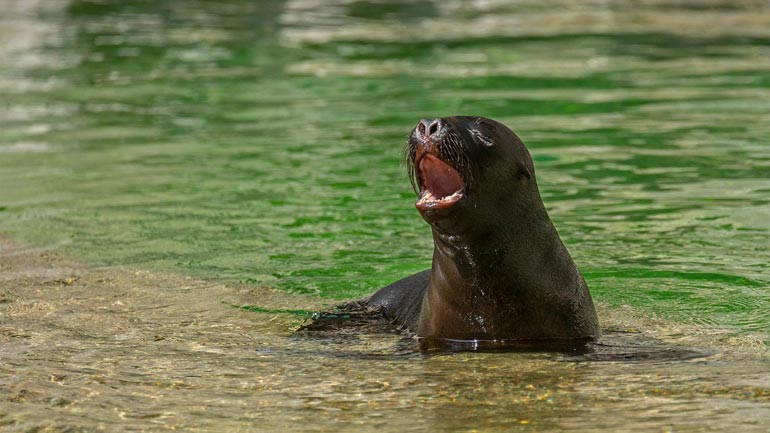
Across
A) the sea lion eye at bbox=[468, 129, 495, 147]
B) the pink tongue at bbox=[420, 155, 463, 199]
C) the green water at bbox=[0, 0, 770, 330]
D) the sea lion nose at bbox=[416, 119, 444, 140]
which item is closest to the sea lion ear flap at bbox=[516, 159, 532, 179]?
the sea lion eye at bbox=[468, 129, 495, 147]

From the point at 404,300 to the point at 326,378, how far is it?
4.46 ft

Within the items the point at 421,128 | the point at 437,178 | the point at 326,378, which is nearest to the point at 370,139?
the point at 437,178

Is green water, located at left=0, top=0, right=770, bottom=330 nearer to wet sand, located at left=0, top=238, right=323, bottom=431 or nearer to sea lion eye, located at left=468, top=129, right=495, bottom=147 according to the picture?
wet sand, located at left=0, top=238, right=323, bottom=431

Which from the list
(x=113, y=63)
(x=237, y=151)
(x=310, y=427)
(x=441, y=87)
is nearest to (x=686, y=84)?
(x=441, y=87)

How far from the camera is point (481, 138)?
570 centimetres

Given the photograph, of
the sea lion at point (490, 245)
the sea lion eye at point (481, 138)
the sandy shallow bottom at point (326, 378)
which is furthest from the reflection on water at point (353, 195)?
the sea lion eye at point (481, 138)

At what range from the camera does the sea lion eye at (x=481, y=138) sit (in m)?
5.69

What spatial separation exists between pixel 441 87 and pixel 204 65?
14.8 ft

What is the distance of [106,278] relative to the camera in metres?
7.86

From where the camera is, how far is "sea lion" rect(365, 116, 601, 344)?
5598 mm

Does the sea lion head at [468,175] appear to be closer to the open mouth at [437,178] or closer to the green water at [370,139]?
the open mouth at [437,178]

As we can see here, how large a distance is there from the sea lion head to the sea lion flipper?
88 cm

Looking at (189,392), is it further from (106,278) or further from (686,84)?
(686,84)

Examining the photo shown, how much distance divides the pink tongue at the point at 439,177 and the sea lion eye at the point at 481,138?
18 cm
